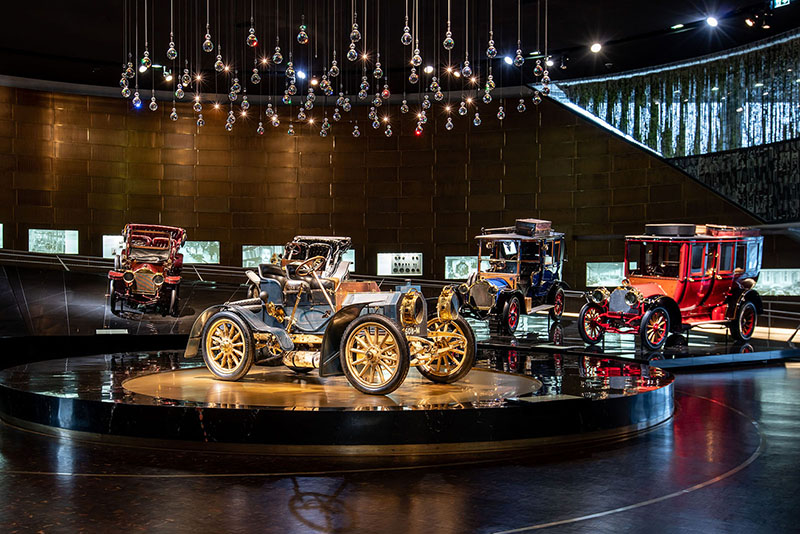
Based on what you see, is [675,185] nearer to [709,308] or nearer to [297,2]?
[709,308]

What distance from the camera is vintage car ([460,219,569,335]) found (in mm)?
12180

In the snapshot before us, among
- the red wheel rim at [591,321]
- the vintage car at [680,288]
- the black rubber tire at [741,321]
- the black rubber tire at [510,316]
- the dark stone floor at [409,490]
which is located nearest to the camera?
the dark stone floor at [409,490]

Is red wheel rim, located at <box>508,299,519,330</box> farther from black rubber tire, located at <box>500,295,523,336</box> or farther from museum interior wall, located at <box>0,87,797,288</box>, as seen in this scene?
museum interior wall, located at <box>0,87,797,288</box>

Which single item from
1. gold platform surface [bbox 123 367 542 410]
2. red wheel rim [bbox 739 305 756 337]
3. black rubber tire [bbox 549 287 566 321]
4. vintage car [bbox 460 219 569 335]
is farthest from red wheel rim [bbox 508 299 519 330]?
gold platform surface [bbox 123 367 542 410]

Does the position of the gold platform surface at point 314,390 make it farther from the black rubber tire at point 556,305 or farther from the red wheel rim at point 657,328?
the black rubber tire at point 556,305

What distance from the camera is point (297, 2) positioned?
11664mm

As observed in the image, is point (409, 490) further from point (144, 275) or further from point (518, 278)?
point (518, 278)

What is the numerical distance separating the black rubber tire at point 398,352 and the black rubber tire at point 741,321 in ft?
23.6

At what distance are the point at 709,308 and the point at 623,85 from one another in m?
6.75

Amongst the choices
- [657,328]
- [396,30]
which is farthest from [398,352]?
[396,30]

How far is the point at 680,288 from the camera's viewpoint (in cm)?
1088

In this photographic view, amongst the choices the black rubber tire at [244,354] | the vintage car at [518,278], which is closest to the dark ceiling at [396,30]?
the vintage car at [518,278]

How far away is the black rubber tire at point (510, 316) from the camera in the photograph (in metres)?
12.0

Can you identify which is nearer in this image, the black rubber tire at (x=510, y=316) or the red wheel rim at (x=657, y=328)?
the red wheel rim at (x=657, y=328)
